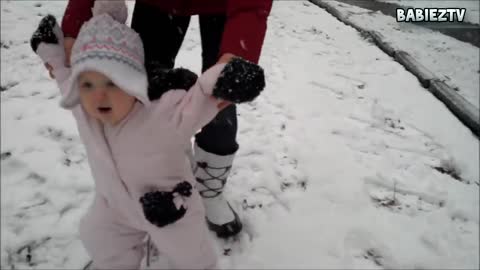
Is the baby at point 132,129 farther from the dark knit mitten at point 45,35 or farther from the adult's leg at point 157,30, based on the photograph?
the adult's leg at point 157,30

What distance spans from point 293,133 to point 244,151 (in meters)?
0.46

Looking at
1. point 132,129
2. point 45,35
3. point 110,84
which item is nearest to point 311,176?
point 132,129

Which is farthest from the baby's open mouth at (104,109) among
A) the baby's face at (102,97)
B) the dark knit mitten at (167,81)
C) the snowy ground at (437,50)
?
the snowy ground at (437,50)

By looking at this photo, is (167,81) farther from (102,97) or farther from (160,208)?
(160,208)

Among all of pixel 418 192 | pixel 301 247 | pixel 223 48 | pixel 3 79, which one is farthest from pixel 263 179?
pixel 3 79

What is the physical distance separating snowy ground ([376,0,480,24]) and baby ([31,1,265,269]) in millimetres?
6433

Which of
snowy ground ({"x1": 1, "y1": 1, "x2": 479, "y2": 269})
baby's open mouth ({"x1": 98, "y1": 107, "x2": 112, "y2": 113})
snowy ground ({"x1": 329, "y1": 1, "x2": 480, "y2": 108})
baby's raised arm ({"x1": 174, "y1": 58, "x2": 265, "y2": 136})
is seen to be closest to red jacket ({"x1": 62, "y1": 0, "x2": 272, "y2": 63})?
baby's raised arm ({"x1": 174, "y1": 58, "x2": 265, "y2": 136})

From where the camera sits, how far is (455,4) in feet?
23.2

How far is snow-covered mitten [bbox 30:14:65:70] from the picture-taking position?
1.21 metres

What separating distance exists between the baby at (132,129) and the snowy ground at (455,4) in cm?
643

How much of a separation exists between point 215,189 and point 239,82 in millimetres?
951

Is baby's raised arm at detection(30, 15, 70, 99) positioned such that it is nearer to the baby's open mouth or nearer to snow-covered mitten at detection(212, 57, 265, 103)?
the baby's open mouth

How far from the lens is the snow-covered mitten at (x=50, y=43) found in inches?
47.6

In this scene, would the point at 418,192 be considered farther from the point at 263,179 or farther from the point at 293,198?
the point at 263,179
